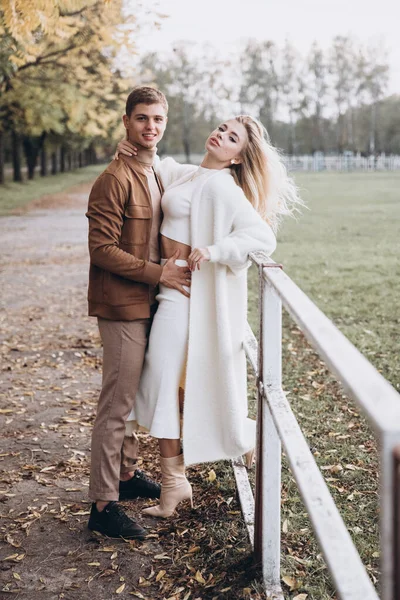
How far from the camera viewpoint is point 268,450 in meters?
2.95

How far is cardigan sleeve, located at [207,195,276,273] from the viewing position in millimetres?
3211

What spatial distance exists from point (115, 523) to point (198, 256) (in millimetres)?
1323

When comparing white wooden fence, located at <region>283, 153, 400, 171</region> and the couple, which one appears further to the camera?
white wooden fence, located at <region>283, 153, 400, 171</region>

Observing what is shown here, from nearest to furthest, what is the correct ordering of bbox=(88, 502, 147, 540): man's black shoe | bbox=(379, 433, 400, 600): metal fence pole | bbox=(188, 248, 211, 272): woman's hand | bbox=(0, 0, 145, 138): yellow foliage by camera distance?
bbox=(379, 433, 400, 600): metal fence pole
bbox=(188, 248, 211, 272): woman's hand
bbox=(88, 502, 147, 540): man's black shoe
bbox=(0, 0, 145, 138): yellow foliage

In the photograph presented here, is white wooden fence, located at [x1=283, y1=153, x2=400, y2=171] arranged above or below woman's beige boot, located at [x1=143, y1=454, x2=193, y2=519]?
above

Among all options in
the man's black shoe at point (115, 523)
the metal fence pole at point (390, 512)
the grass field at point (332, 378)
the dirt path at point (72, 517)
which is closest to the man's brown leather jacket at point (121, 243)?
the man's black shoe at point (115, 523)

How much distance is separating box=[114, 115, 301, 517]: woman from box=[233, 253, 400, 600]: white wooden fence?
0.16 metres

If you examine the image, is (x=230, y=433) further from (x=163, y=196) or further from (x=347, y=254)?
(x=347, y=254)

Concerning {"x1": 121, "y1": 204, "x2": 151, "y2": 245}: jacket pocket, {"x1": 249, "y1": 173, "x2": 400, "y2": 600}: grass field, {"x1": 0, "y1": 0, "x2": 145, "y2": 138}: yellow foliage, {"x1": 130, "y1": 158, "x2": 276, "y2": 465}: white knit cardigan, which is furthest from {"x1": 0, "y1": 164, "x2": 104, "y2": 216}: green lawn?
{"x1": 130, "y1": 158, "x2": 276, "y2": 465}: white knit cardigan

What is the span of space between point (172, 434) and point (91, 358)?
3.71 m

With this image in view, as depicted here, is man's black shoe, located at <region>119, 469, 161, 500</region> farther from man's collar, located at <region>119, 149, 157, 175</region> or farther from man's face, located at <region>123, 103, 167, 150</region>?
man's face, located at <region>123, 103, 167, 150</region>

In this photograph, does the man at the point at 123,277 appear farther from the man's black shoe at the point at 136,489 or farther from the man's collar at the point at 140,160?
the man's black shoe at the point at 136,489

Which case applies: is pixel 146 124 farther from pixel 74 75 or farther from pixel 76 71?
pixel 74 75

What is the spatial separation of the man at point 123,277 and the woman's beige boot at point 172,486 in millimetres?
192
